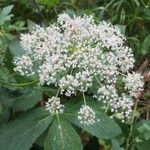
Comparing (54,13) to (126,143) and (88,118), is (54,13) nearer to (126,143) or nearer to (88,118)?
(126,143)

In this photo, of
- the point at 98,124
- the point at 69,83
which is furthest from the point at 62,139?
the point at 69,83

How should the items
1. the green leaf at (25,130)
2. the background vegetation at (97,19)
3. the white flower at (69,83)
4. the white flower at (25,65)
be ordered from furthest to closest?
the background vegetation at (97,19) → the green leaf at (25,130) → the white flower at (25,65) → the white flower at (69,83)

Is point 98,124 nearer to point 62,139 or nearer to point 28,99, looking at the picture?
point 62,139

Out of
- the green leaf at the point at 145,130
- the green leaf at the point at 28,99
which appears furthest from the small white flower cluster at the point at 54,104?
the green leaf at the point at 145,130

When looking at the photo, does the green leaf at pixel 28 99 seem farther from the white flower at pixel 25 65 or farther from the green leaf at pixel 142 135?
the green leaf at pixel 142 135

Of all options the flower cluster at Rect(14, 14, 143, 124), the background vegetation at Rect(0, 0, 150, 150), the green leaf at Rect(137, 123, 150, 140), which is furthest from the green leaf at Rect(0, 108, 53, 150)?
the green leaf at Rect(137, 123, 150, 140)

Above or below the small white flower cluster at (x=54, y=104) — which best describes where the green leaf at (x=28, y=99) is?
below

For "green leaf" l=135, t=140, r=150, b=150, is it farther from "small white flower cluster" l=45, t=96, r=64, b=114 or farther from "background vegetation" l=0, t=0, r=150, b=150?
"small white flower cluster" l=45, t=96, r=64, b=114

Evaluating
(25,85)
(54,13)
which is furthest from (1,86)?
(54,13)
